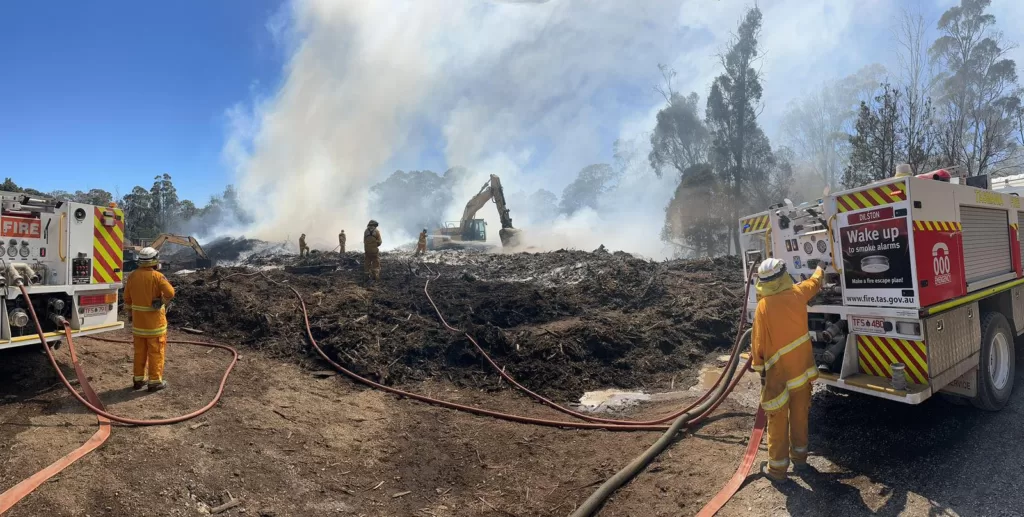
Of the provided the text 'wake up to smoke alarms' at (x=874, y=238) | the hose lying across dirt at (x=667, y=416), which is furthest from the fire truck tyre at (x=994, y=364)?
the hose lying across dirt at (x=667, y=416)

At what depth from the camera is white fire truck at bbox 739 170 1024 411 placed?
168 inches

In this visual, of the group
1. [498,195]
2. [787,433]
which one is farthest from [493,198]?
[787,433]

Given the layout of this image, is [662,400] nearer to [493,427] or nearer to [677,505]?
[493,427]

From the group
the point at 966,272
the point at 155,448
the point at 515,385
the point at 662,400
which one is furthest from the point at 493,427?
the point at 966,272

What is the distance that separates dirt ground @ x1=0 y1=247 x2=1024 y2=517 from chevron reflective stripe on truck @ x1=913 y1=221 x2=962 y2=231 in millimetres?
1864

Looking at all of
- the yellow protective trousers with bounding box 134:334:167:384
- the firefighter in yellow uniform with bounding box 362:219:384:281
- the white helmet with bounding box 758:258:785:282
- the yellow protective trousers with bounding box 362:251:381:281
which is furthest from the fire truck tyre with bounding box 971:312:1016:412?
the yellow protective trousers with bounding box 362:251:381:281

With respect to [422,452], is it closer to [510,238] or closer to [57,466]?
[57,466]

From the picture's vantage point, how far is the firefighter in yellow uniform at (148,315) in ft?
17.6

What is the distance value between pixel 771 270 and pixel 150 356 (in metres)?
6.21

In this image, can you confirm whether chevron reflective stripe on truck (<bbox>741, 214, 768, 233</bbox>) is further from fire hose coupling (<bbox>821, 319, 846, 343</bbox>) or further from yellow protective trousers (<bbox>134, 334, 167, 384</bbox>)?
yellow protective trousers (<bbox>134, 334, 167, 384</bbox>)

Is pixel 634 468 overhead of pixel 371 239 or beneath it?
beneath

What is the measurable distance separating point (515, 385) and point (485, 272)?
10.7 meters

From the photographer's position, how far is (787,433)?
3.97 metres

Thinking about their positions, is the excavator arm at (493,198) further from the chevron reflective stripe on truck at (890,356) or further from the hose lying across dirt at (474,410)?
the chevron reflective stripe on truck at (890,356)
